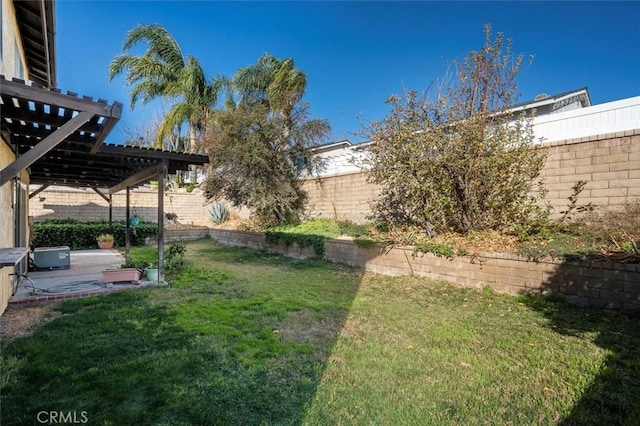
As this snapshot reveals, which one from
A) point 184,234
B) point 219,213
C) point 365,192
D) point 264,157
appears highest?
point 264,157

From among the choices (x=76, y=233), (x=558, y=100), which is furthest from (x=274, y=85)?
(x=558, y=100)

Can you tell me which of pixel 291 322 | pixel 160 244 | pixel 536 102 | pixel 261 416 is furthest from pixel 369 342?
pixel 536 102

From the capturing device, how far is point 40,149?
3.52 meters

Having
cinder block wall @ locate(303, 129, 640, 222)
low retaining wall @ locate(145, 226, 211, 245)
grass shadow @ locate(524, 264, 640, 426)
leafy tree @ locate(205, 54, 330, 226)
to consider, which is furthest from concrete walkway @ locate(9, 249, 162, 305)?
cinder block wall @ locate(303, 129, 640, 222)

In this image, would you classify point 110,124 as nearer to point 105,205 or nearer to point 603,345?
point 603,345

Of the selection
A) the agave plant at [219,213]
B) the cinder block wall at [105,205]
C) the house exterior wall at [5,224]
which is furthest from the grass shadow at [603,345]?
the agave plant at [219,213]

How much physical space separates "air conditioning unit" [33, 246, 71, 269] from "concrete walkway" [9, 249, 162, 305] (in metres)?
0.17

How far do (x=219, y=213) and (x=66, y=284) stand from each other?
11106 millimetres

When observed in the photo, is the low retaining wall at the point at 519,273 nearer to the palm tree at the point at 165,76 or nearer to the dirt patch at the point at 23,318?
the dirt patch at the point at 23,318

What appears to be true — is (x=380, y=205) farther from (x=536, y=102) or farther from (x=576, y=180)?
(x=536, y=102)

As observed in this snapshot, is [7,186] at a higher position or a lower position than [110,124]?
lower

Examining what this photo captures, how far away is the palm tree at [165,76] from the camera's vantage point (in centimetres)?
1942

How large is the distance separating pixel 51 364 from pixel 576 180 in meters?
8.89

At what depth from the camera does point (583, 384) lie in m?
2.82
